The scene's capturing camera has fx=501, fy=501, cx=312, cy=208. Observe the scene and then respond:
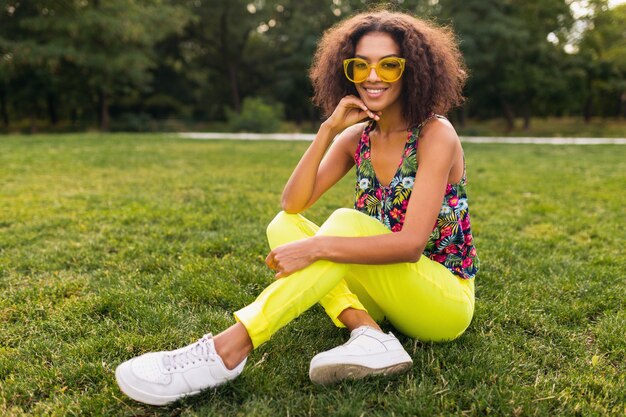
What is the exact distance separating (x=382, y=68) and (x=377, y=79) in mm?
51

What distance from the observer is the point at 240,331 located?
1.94 meters

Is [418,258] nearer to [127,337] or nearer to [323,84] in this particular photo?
[323,84]

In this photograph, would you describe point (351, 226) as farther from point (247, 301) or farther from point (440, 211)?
point (247, 301)

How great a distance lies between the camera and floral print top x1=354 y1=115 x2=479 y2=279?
2248 mm

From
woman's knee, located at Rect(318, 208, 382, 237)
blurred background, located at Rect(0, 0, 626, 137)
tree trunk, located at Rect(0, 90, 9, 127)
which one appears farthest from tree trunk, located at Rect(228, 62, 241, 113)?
woman's knee, located at Rect(318, 208, 382, 237)

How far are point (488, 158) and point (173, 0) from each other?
89.2 ft

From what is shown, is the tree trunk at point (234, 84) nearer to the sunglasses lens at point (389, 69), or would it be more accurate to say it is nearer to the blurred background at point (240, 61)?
the blurred background at point (240, 61)

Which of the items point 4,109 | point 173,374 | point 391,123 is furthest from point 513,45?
point 4,109

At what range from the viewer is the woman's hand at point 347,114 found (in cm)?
237

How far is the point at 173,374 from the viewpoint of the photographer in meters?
1.91

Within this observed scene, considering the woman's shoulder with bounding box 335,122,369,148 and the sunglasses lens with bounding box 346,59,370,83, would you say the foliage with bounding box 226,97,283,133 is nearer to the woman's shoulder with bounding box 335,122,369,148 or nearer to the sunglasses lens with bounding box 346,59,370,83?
the woman's shoulder with bounding box 335,122,369,148

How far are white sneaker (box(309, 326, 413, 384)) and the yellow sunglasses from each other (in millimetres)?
1104

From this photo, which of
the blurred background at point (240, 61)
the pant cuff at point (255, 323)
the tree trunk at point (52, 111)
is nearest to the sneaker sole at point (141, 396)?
the pant cuff at point (255, 323)

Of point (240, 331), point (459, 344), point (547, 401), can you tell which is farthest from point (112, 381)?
point (547, 401)
